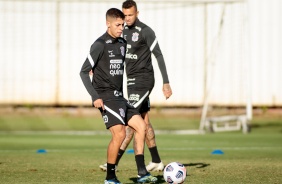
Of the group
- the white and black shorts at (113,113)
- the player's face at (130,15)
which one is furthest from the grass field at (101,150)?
the player's face at (130,15)

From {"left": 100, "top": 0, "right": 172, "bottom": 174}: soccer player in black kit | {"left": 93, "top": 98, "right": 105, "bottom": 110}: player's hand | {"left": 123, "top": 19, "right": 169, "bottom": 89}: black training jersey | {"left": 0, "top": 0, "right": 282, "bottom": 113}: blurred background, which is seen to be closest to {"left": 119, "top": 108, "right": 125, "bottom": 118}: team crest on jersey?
{"left": 93, "top": 98, "right": 105, "bottom": 110}: player's hand

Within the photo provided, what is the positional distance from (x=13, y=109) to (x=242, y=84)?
7.93 metres

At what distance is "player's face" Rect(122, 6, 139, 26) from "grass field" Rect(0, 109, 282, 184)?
204cm

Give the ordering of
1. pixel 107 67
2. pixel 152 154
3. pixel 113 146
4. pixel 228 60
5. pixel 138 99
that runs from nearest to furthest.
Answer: pixel 113 146 → pixel 107 67 → pixel 138 99 → pixel 152 154 → pixel 228 60

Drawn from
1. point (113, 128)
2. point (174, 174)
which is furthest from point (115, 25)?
point (174, 174)

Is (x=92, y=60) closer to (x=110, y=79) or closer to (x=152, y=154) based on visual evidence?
(x=110, y=79)

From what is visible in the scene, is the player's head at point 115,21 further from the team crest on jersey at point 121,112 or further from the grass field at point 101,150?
the grass field at point 101,150

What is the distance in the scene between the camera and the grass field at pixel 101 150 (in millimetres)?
9656

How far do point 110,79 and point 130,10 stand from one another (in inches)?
58.7

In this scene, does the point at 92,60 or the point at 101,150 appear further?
the point at 101,150

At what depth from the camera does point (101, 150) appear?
46.4 ft

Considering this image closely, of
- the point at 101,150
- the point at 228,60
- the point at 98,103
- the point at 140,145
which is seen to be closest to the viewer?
the point at 98,103

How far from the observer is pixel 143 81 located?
10297 millimetres

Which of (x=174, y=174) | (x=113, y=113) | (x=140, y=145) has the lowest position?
(x=174, y=174)
